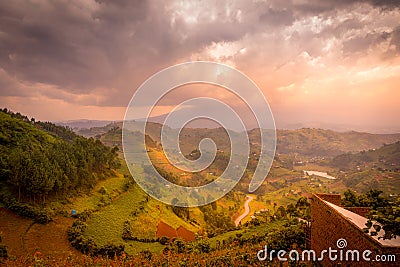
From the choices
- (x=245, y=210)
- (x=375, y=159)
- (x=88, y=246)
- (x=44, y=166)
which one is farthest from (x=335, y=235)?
(x=375, y=159)

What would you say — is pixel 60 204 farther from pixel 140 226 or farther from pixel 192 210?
pixel 192 210

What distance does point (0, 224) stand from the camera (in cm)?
2100

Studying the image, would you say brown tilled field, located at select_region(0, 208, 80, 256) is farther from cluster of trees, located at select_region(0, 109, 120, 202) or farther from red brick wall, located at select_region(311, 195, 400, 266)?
red brick wall, located at select_region(311, 195, 400, 266)

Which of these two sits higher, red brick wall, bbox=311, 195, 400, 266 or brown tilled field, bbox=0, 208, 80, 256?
red brick wall, bbox=311, 195, 400, 266

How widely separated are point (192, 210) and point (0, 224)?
32.3 meters

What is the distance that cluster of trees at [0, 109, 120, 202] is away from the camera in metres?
24.7

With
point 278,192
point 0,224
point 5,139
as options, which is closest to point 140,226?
point 0,224

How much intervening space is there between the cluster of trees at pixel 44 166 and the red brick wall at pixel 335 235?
1005 inches

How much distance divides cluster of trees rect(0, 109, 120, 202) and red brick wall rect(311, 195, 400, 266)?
25.5 m

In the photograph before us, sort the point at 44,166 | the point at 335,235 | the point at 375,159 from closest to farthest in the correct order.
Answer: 1. the point at 335,235
2. the point at 44,166
3. the point at 375,159

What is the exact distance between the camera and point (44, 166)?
27.0 metres

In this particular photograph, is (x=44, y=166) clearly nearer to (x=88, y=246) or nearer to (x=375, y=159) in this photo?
(x=88, y=246)

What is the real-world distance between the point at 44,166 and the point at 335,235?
28.9 metres

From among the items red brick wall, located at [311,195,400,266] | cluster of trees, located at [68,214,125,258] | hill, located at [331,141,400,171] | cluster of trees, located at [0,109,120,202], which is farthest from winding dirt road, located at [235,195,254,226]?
hill, located at [331,141,400,171]
